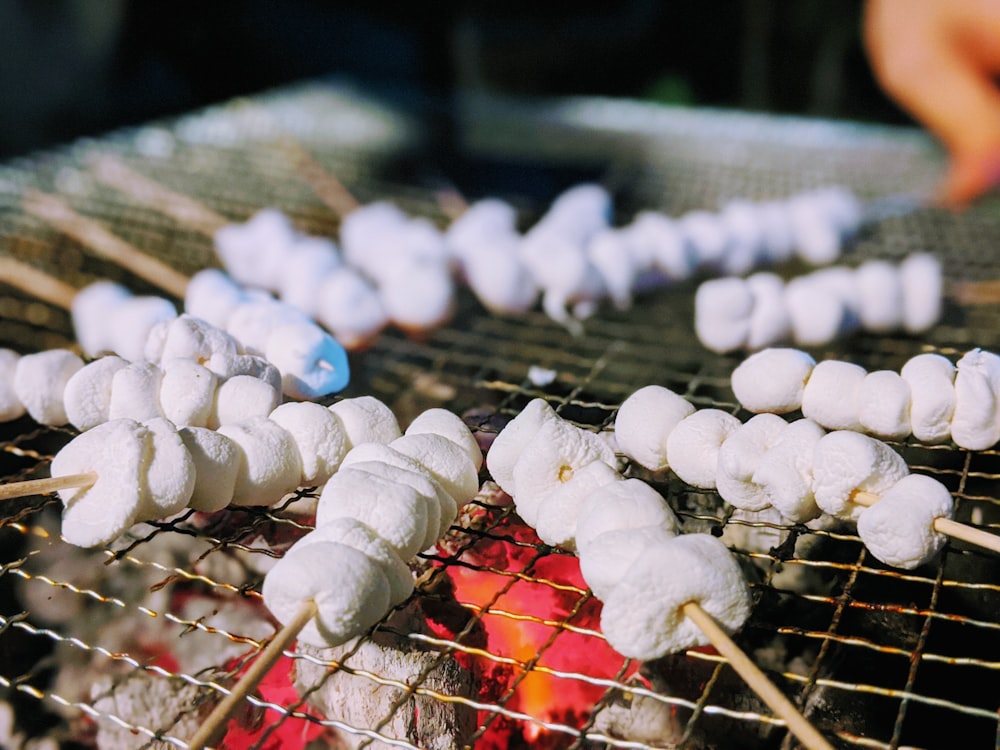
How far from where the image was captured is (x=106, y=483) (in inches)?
65.1

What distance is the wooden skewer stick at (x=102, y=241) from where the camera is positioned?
10.1 ft

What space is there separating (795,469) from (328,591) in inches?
38.2

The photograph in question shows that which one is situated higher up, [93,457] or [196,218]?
[93,457]

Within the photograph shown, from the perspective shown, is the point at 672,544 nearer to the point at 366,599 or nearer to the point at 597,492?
the point at 597,492

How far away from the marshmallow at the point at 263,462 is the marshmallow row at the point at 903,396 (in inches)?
46.8

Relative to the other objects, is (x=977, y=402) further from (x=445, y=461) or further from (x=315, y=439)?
(x=315, y=439)

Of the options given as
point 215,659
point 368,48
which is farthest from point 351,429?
point 368,48

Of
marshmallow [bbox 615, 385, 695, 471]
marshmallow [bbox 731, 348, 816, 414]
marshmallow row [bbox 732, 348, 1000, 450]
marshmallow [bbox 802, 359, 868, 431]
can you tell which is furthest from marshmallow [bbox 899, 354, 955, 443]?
marshmallow [bbox 615, 385, 695, 471]

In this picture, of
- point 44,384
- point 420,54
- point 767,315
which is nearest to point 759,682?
point 767,315

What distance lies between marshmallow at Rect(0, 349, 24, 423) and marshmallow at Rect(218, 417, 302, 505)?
2.52 feet

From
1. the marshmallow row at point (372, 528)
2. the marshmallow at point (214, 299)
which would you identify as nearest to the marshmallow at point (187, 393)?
the marshmallow row at point (372, 528)

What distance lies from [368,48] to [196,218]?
2895mm

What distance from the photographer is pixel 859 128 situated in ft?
15.8

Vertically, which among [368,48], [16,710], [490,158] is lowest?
[16,710]
